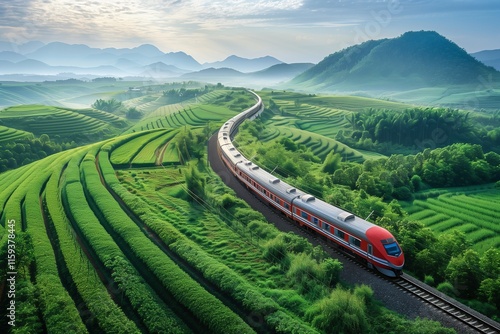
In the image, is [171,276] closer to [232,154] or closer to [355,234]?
[355,234]

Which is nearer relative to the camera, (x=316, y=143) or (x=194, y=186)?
(x=194, y=186)

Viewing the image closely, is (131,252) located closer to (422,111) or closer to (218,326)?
(218,326)

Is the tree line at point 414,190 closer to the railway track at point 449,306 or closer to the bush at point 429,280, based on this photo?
the bush at point 429,280

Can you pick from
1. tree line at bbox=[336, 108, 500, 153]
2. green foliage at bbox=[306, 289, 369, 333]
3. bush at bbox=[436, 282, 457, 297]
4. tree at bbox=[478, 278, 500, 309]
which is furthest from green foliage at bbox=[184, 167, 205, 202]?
tree line at bbox=[336, 108, 500, 153]

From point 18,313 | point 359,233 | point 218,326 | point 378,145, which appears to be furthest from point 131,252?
point 378,145

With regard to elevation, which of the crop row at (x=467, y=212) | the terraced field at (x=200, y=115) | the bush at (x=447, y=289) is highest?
the bush at (x=447, y=289)

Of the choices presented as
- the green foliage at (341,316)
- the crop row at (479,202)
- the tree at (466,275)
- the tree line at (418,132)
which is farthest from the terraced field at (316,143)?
the green foliage at (341,316)

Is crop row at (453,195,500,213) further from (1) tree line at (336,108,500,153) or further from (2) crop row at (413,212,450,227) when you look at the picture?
(1) tree line at (336,108,500,153)

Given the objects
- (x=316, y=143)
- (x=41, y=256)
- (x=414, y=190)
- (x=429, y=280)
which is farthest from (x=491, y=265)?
(x=316, y=143)
